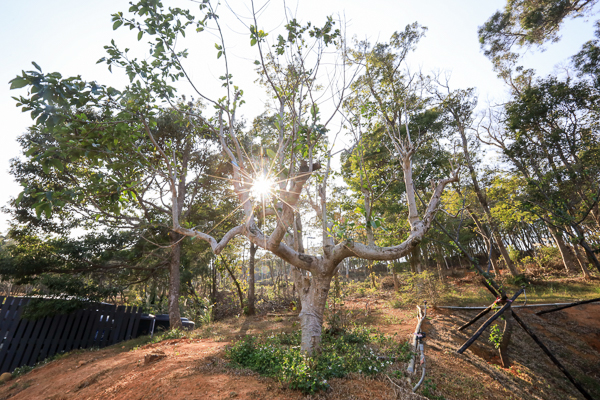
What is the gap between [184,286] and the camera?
1598cm

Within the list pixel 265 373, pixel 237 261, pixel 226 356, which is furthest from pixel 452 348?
pixel 237 261

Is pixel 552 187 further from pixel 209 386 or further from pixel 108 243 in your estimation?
pixel 108 243

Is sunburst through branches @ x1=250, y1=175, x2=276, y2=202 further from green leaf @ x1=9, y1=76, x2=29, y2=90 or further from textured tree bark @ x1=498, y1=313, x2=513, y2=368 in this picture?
textured tree bark @ x1=498, y1=313, x2=513, y2=368

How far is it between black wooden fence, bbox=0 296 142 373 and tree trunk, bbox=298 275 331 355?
33.3 ft

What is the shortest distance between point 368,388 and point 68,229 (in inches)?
531

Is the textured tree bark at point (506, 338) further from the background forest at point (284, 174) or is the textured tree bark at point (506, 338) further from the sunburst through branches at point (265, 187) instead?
the sunburst through branches at point (265, 187)

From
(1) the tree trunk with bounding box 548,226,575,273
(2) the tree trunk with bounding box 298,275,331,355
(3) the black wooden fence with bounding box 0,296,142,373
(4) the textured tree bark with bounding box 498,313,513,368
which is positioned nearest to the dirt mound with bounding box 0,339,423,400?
(2) the tree trunk with bounding box 298,275,331,355

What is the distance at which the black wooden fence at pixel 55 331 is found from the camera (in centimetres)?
845

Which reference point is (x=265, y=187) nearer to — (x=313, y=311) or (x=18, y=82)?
(x=313, y=311)

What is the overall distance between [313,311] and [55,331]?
1073cm

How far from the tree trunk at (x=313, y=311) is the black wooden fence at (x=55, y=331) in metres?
10.1

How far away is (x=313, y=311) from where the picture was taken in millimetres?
4938

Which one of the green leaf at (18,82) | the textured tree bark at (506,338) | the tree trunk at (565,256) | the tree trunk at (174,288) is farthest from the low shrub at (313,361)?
the tree trunk at (565,256)

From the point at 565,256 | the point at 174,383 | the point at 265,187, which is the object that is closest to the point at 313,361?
the point at 174,383
